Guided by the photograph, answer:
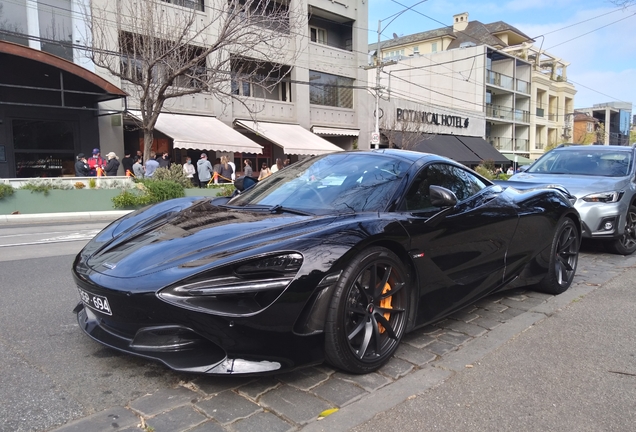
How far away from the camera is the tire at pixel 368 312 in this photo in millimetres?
2654

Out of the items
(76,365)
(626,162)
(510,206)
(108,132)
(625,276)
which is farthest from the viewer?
(108,132)

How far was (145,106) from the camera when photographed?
55.5 ft

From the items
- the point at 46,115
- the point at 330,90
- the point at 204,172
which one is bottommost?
the point at 204,172

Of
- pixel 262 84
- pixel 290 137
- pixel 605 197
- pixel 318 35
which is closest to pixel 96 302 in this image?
pixel 605 197

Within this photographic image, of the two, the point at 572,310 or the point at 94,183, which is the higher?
the point at 94,183

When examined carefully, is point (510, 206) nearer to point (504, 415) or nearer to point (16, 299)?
point (504, 415)

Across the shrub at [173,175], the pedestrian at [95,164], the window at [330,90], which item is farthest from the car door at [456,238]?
the window at [330,90]

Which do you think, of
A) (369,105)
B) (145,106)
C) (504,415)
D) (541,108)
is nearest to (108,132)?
(145,106)

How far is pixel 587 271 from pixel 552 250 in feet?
5.11

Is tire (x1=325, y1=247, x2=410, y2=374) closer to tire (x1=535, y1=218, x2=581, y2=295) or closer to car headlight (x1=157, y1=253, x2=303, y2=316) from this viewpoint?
car headlight (x1=157, y1=253, x2=303, y2=316)

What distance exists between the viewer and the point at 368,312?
2.88 meters

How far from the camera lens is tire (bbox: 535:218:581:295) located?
470cm

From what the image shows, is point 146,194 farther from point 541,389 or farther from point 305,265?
point 541,389

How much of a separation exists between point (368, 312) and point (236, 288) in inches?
34.0
